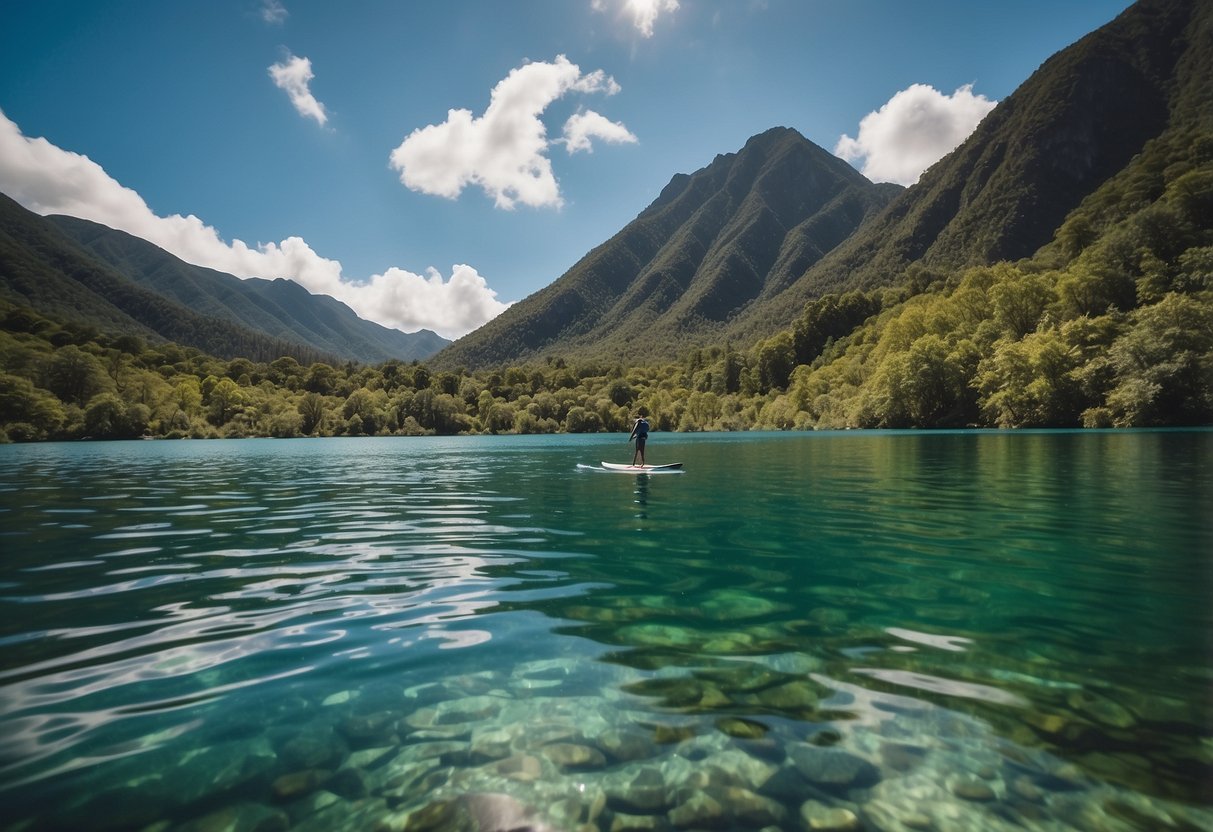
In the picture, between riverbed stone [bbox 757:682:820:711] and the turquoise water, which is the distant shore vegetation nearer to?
the turquoise water

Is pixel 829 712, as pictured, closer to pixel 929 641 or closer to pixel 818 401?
pixel 929 641

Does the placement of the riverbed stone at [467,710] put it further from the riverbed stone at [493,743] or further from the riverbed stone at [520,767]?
the riverbed stone at [520,767]

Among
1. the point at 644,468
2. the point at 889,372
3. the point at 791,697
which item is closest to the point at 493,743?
the point at 791,697

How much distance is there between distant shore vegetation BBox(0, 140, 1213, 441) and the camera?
71.9 meters

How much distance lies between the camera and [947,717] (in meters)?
5.09

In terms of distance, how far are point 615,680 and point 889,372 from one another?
108362 millimetres

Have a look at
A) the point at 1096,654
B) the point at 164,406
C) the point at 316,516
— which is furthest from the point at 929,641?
the point at 164,406

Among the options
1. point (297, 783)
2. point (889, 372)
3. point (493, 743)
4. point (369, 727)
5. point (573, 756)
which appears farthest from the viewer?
point (889, 372)

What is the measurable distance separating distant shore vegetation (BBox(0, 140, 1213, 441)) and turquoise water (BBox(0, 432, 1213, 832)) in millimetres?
74560

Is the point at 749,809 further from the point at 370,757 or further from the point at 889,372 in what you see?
the point at 889,372

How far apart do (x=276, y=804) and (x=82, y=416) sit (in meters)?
145

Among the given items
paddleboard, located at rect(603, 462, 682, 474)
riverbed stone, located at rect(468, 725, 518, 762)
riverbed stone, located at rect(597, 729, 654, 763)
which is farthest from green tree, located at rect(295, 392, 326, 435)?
riverbed stone, located at rect(597, 729, 654, 763)

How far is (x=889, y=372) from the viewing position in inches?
4013

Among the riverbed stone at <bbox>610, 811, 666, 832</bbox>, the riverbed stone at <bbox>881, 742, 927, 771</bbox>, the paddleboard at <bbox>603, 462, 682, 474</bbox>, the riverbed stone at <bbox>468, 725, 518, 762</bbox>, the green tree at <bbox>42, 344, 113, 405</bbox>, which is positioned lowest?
the riverbed stone at <bbox>468, 725, 518, 762</bbox>
